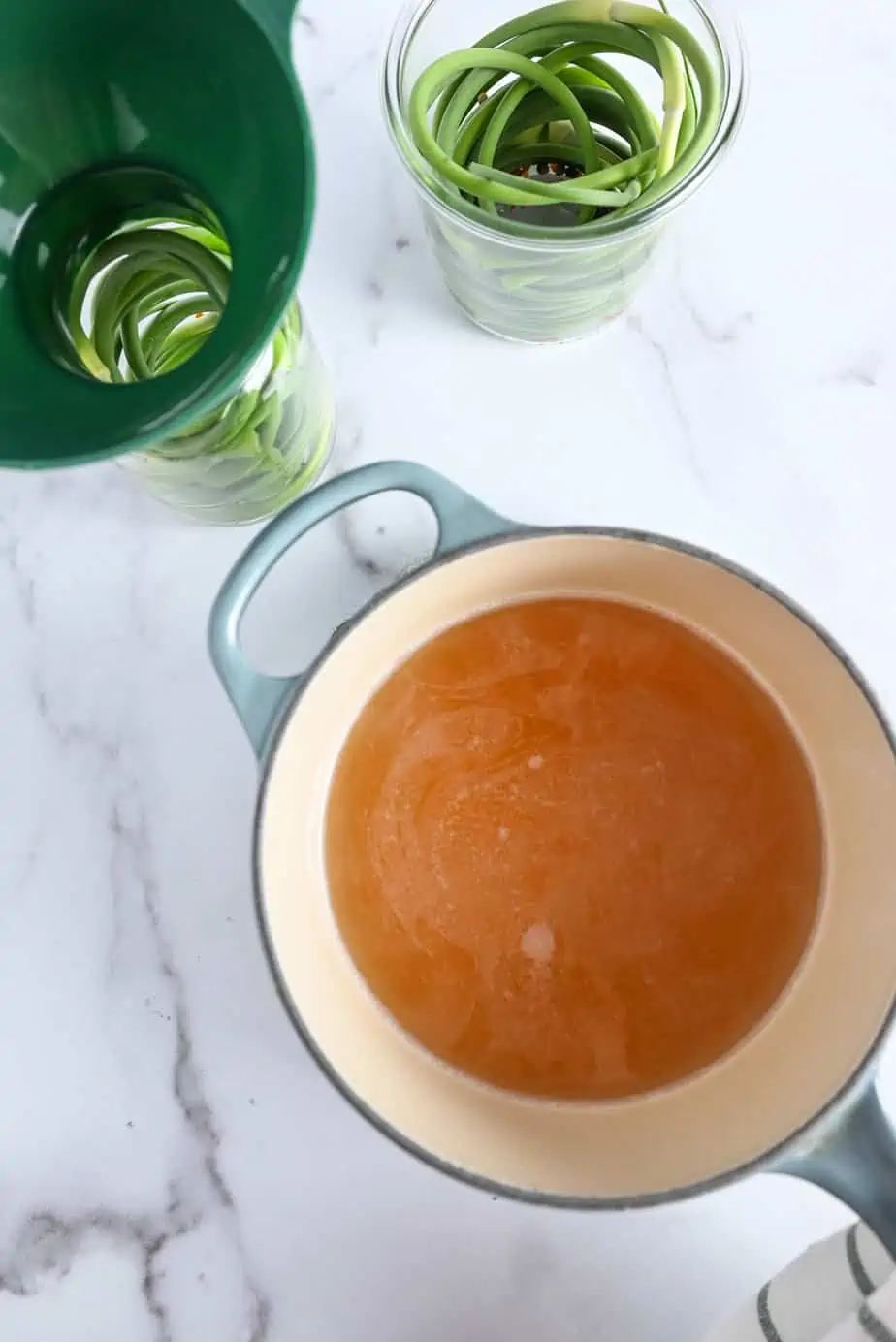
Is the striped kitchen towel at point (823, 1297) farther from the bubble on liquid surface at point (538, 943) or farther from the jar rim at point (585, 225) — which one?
the jar rim at point (585, 225)

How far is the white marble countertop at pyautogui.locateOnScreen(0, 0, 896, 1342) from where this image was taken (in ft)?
1.73

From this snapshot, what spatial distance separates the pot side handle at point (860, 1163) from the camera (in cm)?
42

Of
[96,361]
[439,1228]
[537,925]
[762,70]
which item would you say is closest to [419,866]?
[537,925]

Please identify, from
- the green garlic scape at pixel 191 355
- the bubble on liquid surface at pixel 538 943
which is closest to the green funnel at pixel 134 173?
the green garlic scape at pixel 191 355

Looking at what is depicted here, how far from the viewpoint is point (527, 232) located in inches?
18.3

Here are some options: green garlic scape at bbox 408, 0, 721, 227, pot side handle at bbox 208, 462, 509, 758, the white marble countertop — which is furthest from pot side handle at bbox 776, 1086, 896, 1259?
green garlic scape at bbox 408, 0, 721, 227

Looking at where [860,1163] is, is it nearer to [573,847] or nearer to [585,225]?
[573,847]

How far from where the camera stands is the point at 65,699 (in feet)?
1.85

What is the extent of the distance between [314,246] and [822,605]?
32 cm

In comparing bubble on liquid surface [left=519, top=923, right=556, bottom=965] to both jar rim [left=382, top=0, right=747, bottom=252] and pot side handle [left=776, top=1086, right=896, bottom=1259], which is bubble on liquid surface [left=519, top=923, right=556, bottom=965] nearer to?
pot side handle [left=776, top=1086, right=896, bottom=1259]

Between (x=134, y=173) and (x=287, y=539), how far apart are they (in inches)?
6.0

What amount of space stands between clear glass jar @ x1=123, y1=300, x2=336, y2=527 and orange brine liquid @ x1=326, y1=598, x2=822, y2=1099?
11cm

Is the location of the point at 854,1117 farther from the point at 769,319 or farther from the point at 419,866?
the point at 769,319

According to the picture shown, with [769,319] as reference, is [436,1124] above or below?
below
